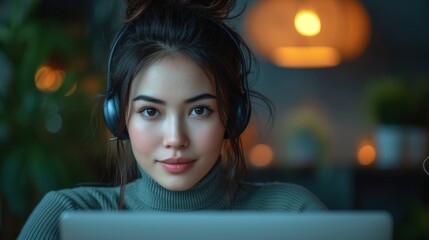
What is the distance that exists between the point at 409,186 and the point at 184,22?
347cm

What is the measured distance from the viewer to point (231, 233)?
45.9 inches

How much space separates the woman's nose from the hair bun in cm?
27

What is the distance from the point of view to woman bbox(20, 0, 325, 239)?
161 centimetres

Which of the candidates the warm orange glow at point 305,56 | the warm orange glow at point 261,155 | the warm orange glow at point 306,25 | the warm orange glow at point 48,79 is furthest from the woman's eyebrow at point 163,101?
the warm orange glow at point 261,155

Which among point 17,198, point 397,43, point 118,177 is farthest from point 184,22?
point 397,43

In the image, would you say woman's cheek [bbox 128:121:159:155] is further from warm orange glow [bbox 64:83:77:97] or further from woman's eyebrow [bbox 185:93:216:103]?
warm orange glow [bbox 64:83:77:97]

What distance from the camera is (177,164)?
1.64 m

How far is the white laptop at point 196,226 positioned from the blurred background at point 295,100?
2085mm

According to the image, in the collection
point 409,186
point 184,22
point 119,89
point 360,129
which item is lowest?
point 409,186

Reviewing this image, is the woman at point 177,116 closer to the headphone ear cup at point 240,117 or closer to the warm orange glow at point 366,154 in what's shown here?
the headphone ear cup at point 240,117

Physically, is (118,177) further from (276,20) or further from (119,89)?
(276,20)

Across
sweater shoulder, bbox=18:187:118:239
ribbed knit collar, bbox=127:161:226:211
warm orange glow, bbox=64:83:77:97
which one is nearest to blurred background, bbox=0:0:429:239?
warm orange glow, bbox=64:83:77:97

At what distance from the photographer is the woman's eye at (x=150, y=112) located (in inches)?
63.6

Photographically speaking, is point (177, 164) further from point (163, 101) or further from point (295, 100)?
point (295, 100)
